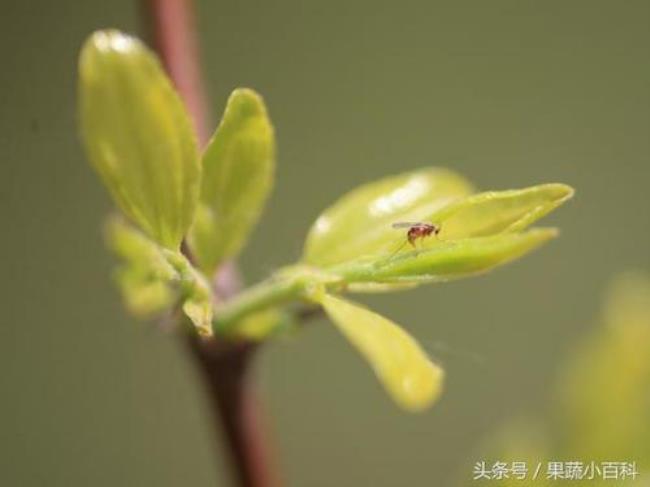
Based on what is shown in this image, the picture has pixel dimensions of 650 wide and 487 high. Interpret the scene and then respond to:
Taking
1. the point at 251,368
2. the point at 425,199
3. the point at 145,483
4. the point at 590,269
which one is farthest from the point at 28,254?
the point at 590,269

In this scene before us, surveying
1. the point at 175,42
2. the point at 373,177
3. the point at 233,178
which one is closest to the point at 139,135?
the point at 233,178

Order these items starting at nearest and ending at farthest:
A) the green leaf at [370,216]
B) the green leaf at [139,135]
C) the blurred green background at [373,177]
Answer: the green leaf at [139,135] → the green leaf at [370,216] → the blurred green background at [373,177]

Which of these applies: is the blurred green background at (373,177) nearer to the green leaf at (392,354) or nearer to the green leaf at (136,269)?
the green leaf at (136,269)

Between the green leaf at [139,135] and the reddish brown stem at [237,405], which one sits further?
the reddish brown stem at [237,405]

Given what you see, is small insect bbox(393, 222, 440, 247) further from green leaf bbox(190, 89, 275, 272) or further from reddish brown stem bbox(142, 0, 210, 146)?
reddish brown stem bbox(142, 0, 210, 146)

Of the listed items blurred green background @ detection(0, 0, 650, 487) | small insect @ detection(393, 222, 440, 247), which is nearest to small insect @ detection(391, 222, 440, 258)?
small insect @ detection(393, 222, 440, 247)

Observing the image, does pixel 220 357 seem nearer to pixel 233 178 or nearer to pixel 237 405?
pixel 237 405

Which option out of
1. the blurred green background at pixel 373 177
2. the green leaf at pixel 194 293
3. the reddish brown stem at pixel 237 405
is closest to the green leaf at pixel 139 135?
the green leaf at pixel 194 293
